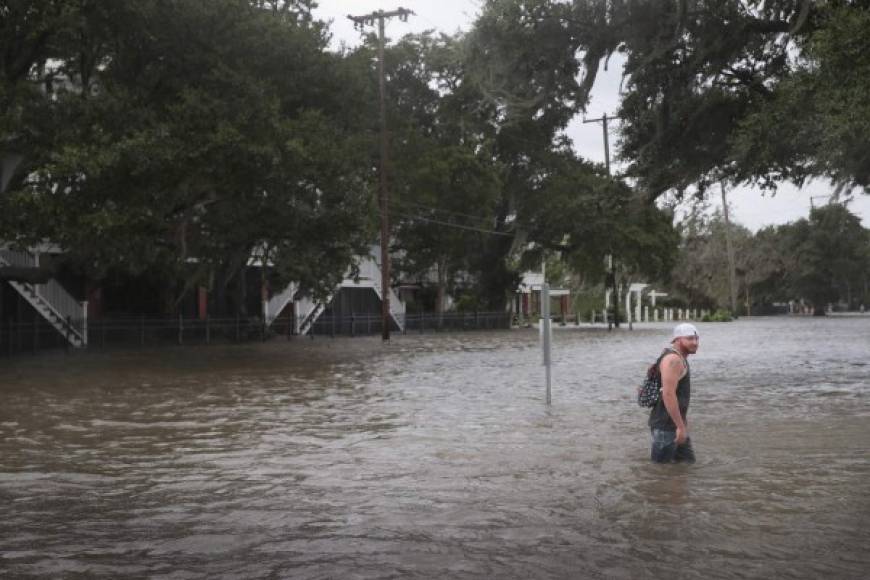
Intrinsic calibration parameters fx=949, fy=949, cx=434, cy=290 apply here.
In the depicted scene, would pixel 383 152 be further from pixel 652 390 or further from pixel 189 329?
pixel 652 390

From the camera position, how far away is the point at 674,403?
27.4 feet

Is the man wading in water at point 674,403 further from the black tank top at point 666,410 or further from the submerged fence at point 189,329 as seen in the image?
the submerged fence at point 189,329

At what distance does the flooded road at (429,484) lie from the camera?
5.68 metres

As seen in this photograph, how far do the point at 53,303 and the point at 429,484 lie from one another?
2918 cm

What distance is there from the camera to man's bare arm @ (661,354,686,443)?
27.4ft

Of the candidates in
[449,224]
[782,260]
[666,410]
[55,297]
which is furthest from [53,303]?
[782,260]

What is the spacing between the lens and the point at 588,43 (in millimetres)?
18250

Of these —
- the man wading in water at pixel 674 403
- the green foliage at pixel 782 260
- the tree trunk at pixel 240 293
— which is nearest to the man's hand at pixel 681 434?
the man wading in water at pixel 674 403

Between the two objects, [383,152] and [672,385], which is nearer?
[672,385]

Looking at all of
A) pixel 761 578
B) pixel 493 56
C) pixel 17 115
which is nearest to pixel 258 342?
pixel 17 115

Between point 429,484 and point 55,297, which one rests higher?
point 55,297

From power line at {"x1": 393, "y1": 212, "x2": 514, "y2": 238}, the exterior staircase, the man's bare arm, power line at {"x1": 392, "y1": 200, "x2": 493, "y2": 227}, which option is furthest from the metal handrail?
the man's bare arm

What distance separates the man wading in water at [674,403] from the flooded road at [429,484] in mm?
192

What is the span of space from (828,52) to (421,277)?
43.0 m
